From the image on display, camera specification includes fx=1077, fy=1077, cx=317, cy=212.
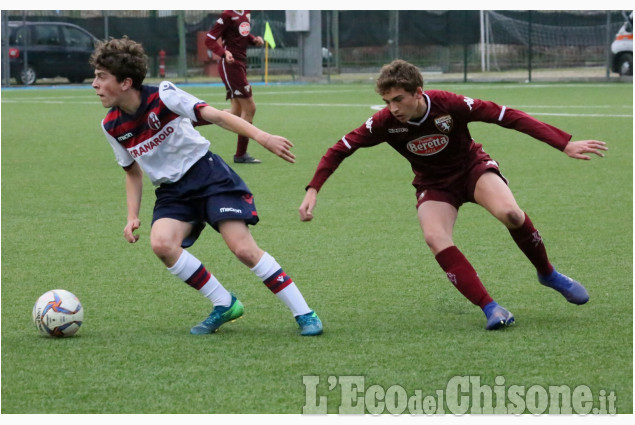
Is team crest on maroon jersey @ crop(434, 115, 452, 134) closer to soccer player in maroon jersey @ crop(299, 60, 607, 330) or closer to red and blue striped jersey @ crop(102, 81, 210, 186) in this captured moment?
soccer player in maroon jersey @ crop(299, 60, 607, 330)

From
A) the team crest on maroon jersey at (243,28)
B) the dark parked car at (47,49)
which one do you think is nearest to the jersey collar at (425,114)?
the team crest on maroon jersey at (243,28)

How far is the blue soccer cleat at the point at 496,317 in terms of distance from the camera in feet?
16.4

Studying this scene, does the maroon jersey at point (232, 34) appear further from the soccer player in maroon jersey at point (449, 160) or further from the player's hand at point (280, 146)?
the player's hand at point (280, 146)

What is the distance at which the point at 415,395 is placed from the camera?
4059mm

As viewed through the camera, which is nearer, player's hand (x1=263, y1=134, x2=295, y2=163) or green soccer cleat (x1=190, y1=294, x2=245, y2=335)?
player's hand (x1=263, y1=134, x2=295, y2=163)

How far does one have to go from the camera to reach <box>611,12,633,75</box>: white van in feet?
87.1

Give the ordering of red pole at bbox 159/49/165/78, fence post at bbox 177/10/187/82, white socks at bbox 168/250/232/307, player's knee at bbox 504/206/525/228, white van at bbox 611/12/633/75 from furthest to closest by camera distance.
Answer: fence post at bbox 177/10/187/82
red pole at bbox 159/49/165/78
white van at bbox 611/12/633/75
player's knee at bbox 504/206/525/228
white socks at bbox 168/250/232/307

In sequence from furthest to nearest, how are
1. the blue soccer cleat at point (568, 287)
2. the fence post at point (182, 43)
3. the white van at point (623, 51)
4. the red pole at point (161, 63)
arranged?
the fence post at point (182, 43)
the red pole at point (161, 63)
the white van at point (623, 51)
the blue soccer cleat at point (568, 287)

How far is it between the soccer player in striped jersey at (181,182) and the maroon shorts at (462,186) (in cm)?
90

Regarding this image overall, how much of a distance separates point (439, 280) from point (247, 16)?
722cm

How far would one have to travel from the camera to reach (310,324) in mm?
5012

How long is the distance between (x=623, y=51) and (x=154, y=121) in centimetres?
2348

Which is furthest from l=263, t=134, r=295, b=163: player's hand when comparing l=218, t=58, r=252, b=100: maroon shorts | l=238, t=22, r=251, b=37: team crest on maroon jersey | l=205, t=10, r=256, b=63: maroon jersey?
l=238, t=22, r=251, b=37: team crest on maroon jersey

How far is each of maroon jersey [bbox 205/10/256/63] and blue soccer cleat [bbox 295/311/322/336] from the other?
25.4 feet
